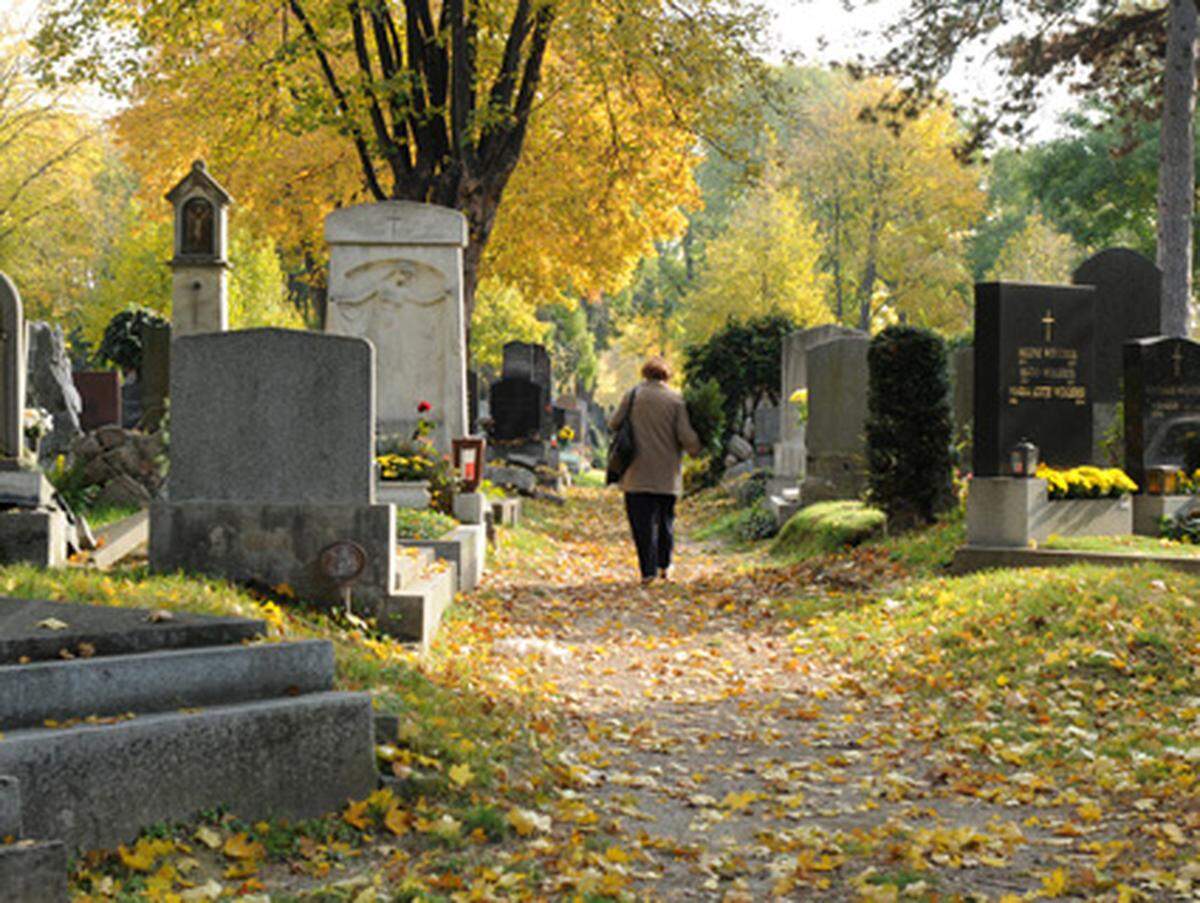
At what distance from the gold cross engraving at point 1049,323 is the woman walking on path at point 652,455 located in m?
3.12

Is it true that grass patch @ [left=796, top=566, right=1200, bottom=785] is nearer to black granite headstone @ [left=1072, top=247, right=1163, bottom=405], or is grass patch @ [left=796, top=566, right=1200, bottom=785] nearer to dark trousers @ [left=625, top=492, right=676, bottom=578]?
dark trousers @ [left=625, top=492, right=676, bottom=578]

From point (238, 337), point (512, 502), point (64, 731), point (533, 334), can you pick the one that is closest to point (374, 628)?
point (238, 337)

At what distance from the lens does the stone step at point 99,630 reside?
4621 millimetres

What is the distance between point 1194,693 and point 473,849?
414 cm

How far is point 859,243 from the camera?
4362 centimetres

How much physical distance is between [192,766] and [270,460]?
3142 mm

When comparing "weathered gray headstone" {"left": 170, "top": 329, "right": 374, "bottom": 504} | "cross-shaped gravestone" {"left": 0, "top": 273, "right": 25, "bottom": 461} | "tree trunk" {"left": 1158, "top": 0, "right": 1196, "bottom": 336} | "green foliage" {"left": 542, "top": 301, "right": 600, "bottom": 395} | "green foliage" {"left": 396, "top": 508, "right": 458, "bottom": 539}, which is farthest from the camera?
"green foliage" {"left": 542, "top": 301, "right": 600, "bottom": 395}

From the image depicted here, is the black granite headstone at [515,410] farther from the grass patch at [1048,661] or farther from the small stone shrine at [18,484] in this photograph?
the small stone shrine at [18,484]

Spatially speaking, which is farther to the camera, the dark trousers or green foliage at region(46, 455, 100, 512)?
the dark trousers

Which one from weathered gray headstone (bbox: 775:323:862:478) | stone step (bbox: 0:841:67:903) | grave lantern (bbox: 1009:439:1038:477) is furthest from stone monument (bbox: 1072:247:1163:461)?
stone step (bbox: 0:841:67:903)

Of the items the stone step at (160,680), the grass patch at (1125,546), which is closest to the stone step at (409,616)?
the stone step at (160,680)

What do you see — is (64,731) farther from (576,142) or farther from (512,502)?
(576,142)

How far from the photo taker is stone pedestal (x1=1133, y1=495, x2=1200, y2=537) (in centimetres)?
1212

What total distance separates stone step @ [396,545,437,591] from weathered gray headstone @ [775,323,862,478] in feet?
34.8
